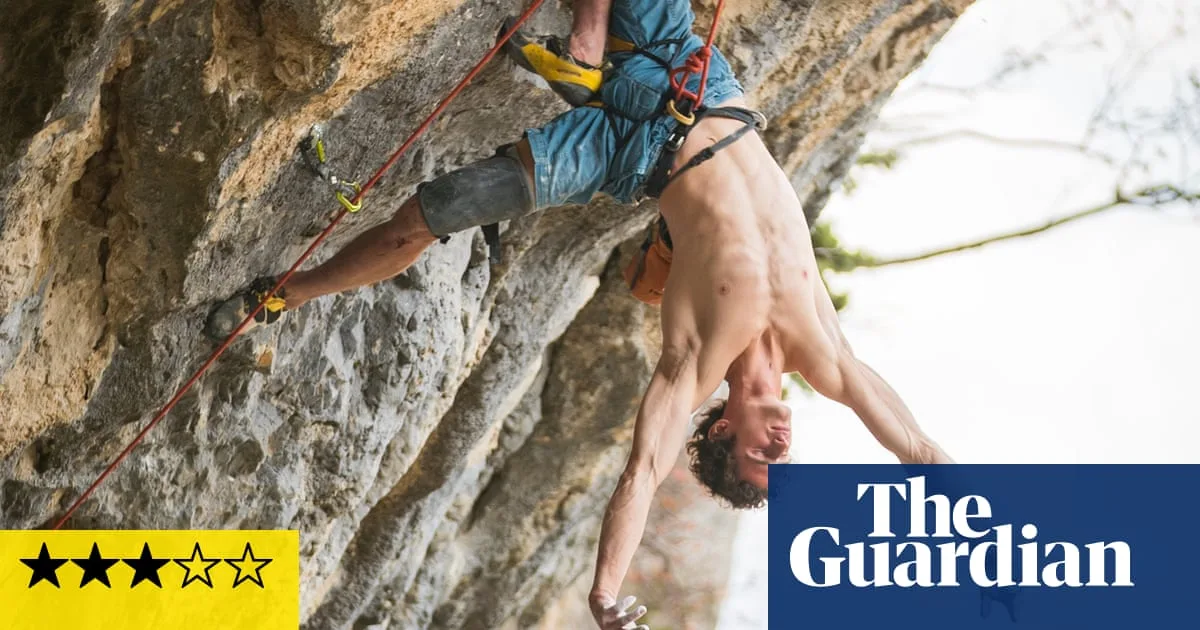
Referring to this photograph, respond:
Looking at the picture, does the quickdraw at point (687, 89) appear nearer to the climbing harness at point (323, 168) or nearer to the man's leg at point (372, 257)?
the man's leg at point (372, 257)

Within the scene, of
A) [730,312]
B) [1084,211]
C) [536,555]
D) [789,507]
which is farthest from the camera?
[1084,211]

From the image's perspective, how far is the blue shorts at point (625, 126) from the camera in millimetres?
3574

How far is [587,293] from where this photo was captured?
595cm

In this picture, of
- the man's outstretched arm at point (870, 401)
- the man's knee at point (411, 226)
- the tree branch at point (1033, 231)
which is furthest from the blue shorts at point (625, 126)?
the tree branch at point (1033, 231)

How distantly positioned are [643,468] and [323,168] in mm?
1160

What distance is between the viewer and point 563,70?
3660 mm

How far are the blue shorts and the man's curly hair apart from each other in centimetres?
56

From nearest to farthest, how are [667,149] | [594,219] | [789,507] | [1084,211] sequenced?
[667,149], [789,507], [594,219], [1084,211]

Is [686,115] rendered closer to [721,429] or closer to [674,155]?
[674,155]

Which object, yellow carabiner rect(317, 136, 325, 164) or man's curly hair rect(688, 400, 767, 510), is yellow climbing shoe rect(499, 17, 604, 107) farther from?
man's curly hair rect(688, 400, 767, 510)

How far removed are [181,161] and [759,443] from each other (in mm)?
1413

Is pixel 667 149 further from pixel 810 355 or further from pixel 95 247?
pixel 95 247

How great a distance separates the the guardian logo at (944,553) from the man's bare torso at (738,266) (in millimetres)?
452

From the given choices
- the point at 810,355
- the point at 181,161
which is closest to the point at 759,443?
the point at 810,355
